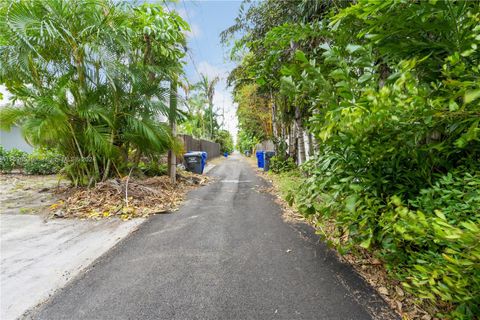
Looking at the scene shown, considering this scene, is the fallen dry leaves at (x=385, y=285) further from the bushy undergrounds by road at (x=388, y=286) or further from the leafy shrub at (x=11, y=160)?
the leafy shrub at (x=11, y=160)

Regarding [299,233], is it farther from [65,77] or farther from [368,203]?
[65,77]

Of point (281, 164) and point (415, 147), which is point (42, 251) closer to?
point (415, 147)

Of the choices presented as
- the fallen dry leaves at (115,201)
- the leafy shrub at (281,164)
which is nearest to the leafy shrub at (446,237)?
the fallen dry leaves at (115,201)

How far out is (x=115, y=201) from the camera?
4.00m

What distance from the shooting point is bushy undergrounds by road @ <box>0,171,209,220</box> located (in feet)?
12.1

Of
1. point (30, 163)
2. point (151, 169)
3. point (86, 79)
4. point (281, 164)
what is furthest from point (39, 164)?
point (281, 164)

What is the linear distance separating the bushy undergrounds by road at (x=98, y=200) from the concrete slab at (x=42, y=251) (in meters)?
0.25

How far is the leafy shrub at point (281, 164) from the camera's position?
850 cm

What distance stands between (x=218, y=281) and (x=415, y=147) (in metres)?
1.84

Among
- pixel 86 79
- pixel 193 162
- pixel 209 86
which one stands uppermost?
pixel 209 86

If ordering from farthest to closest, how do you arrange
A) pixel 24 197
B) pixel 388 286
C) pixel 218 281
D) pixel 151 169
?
pixel 151 169 → pixel 24 197 → pixel 218 281 → pixel 388 286

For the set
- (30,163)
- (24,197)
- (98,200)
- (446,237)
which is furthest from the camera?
(30,163)

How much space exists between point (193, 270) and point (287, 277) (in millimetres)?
867

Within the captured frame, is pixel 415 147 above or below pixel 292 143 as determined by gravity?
below
